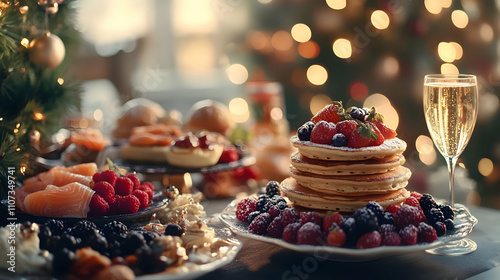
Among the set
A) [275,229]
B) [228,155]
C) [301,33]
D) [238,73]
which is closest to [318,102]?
[301,33]

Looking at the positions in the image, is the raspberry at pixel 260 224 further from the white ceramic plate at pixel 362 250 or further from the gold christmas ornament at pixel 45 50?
the gold christmas ornament at pixel 45 50

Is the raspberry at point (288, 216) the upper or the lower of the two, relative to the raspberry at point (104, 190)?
lower

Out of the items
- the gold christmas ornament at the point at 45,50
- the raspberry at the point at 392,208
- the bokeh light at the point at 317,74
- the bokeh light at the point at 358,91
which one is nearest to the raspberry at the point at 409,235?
the raspberry at the point at 392,208

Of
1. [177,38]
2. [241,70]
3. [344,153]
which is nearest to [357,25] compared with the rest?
[241,70]

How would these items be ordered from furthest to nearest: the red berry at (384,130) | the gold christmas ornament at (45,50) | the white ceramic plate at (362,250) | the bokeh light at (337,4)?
the bokeh light at (337,4), the gold christmas ornament at (45,50), the red berry at (384,130), the white ceramic plate at (362,250)

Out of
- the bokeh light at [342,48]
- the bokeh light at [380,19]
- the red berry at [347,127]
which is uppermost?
the bokeh light at [380,19]

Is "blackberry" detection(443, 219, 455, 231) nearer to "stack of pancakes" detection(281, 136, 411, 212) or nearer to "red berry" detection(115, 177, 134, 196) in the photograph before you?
"stack of pancakes" detection(281, 136, 411, 212)

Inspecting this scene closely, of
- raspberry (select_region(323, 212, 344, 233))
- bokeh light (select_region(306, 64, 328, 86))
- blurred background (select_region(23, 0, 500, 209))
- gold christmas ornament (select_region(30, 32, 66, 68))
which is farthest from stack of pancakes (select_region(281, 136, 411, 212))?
bokeh light (select_region(306, 64, 328, 86))
